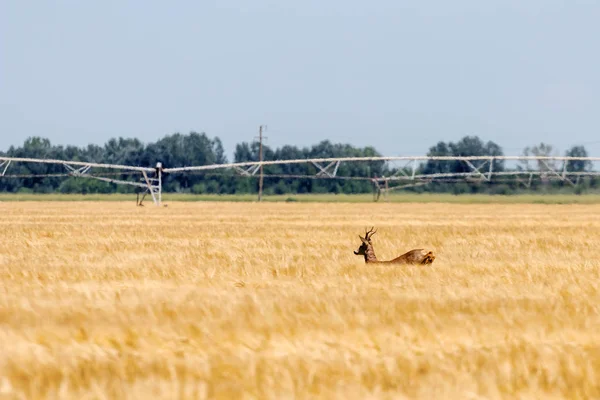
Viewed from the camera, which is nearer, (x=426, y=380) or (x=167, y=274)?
(x=426, y=380)

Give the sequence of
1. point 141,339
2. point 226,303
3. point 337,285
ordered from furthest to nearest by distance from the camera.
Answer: point 337,285 < point 226,303 < point 141,339

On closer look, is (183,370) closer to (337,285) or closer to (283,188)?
(337,285)

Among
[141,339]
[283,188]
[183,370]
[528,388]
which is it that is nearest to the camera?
[528,388]

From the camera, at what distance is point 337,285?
1136 cm

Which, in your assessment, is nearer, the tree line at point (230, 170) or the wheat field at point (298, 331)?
the wheat field at point (298, 331)

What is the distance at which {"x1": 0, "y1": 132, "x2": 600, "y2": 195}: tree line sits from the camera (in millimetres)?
122938

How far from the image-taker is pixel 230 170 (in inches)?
5335

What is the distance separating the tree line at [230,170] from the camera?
123 meters

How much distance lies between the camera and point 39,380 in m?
5.71


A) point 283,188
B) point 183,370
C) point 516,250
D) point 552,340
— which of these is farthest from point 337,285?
point 283,188

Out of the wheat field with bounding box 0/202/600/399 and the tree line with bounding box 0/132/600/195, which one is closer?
the wheat field with bounding box 0/202/600/399

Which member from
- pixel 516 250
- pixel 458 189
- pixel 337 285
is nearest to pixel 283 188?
pixel 458 189

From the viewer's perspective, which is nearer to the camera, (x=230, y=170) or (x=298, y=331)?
(x=298, y=331)

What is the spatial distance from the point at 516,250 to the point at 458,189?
102 m
